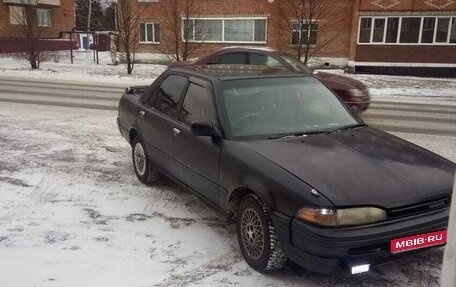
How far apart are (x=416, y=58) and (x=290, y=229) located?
24689 millimetres

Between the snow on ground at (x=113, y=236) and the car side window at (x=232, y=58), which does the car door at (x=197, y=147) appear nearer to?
the snow on ground at (x=113, y=236)

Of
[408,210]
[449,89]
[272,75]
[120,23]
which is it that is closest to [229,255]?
[408,210]

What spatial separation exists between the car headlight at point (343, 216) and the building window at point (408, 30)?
80.6 feet

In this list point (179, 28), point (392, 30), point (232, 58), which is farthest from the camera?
point (179, 28)

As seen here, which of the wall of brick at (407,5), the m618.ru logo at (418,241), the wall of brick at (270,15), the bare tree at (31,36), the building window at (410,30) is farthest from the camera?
the wall of brick at (270,15)

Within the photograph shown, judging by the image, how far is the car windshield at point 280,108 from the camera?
422 centimetres

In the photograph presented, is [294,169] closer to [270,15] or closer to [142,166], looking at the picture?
[142,166]

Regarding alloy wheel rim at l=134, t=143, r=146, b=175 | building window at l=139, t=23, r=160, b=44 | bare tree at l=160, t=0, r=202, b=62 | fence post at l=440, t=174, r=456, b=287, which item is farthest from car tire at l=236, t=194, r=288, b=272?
building window at l=139, t=23, r=160, b=44

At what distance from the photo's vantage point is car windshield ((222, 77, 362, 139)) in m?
4.22

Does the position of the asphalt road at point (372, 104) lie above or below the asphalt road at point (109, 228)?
above

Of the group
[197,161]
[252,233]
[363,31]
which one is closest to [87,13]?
[363,31]

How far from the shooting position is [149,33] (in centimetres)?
3142

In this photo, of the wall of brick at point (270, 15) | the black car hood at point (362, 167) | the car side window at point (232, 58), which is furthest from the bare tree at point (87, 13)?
the black car hood at point (362, 167)

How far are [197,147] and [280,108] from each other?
855 mm
